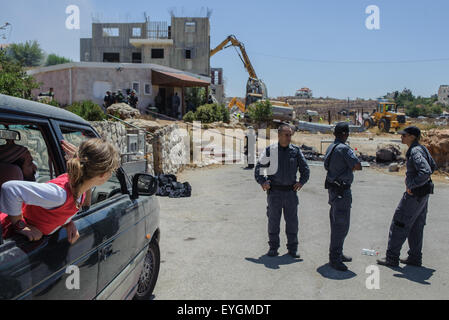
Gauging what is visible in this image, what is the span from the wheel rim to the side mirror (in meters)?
0.88

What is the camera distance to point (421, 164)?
5.16m

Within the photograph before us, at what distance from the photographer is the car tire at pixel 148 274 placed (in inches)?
159

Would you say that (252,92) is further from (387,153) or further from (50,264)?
(50,264)

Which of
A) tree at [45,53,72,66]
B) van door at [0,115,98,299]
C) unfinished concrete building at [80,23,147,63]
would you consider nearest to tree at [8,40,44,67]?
tree at [45,53,72,66]

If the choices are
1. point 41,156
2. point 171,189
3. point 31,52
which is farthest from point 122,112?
point 31,52

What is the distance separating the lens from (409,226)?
531cm

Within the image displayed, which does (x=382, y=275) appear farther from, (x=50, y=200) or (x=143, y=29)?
(x=143, y=29)

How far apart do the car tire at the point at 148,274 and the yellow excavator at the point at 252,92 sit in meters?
28.4

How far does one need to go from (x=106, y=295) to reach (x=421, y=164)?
400cm

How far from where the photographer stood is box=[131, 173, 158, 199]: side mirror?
338 cm

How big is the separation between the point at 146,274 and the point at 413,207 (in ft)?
10.8

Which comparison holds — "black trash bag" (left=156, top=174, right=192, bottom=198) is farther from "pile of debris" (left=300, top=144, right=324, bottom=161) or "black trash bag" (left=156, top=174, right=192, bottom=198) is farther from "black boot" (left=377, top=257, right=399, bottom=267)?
"pile of debris" (left=300, top=144, right=324, bottom=161)

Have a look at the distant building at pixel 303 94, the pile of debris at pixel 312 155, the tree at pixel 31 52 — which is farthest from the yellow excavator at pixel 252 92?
the distant building at pixel 303 94
